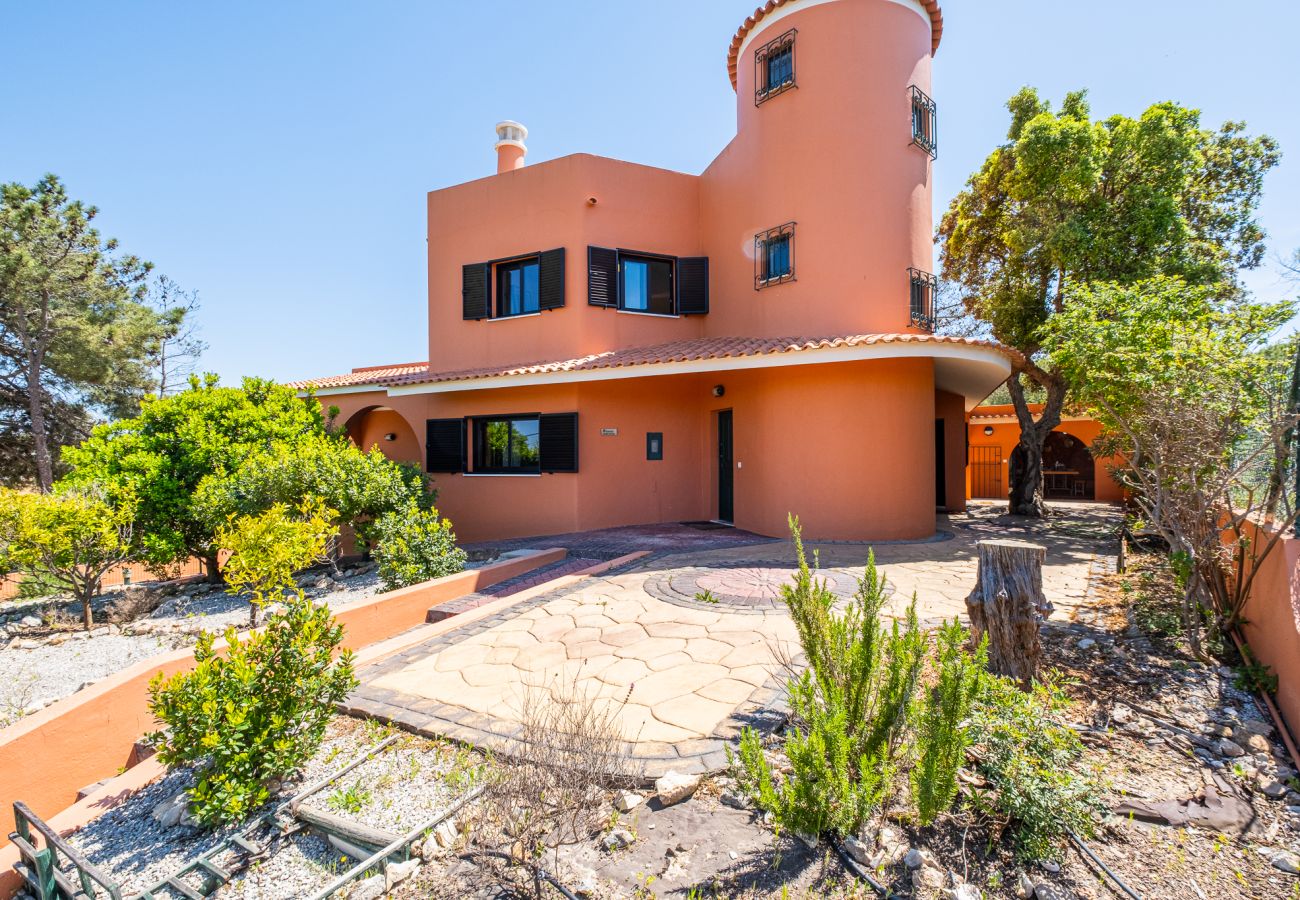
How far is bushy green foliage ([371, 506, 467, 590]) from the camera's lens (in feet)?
24.0

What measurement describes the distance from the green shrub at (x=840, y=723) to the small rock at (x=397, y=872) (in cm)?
149

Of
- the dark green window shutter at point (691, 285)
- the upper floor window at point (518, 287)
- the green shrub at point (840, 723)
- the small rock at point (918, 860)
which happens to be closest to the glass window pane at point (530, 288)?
the upper floor window at point (518, 287)

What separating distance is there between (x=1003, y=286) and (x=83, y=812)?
15.9m

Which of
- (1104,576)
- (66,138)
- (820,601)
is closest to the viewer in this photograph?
(820,601)


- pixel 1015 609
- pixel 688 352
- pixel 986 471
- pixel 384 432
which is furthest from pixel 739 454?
pixel 986 471

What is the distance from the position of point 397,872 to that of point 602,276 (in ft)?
36.6

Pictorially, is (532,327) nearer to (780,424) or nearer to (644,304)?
(644,304)

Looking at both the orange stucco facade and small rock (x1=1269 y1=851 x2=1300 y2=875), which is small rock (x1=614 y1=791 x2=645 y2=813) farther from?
the orange stucco facade

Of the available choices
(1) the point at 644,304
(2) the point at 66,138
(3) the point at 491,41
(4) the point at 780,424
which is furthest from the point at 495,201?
(2) the point at 66,138

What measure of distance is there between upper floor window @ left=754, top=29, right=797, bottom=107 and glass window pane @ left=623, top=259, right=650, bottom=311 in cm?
389

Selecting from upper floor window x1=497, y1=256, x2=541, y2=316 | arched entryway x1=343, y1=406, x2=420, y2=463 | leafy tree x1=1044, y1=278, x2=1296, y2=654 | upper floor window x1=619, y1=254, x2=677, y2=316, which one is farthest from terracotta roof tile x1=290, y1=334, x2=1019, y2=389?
leafy tree x1=1044, y1=278, x2=1296, y2=654

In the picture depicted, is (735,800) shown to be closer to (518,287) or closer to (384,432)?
(518,287)

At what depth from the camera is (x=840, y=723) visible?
234 centimetres

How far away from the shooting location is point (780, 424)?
10555 mm
